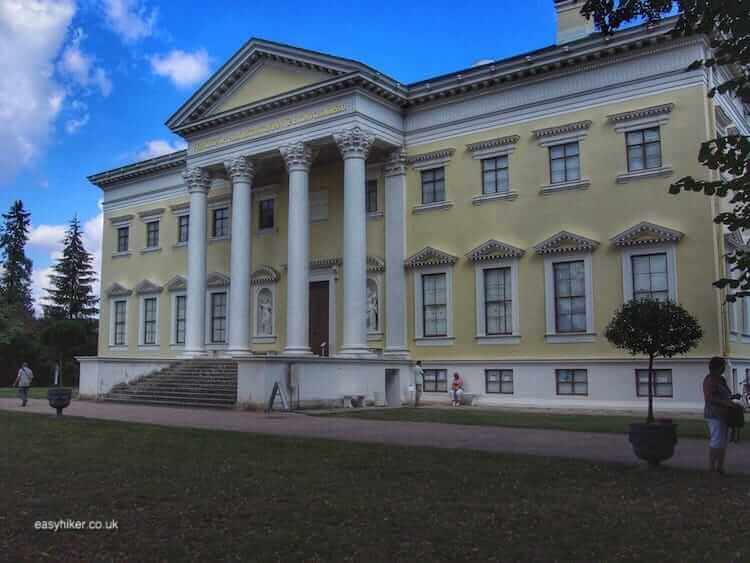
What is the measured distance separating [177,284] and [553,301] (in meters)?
19.0

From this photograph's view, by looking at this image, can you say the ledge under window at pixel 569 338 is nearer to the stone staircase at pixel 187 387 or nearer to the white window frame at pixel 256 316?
the stone staircase at pixel 187 387

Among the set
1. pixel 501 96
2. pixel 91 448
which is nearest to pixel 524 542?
pixel 91 448

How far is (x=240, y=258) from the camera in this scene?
29750mm

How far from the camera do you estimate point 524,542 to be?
6820 millimetres

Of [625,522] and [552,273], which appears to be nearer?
[625,522]

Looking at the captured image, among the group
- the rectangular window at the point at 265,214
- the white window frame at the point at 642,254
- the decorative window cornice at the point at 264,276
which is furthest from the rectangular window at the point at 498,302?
the rectangular window at the point at 265,214

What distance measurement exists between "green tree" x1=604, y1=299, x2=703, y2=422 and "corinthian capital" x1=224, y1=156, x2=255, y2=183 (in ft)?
55.4

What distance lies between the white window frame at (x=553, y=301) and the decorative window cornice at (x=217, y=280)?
15134 mm

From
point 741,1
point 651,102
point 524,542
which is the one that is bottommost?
point 524,542

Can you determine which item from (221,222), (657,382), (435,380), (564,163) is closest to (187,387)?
(435,380)

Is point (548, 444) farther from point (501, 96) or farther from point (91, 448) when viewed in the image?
point (501, 96)

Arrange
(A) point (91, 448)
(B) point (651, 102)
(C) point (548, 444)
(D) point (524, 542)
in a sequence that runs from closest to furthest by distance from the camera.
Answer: (D) point (524, 542) → (A) point (91, 448) → (C) point (548, 444) → (B) point (651, 102)

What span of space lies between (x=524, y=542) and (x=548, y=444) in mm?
7676

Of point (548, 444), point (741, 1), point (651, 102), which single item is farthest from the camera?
point (651, 102)
